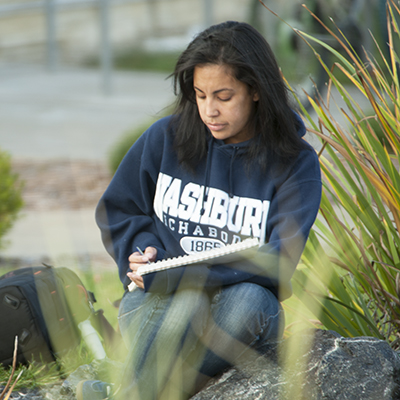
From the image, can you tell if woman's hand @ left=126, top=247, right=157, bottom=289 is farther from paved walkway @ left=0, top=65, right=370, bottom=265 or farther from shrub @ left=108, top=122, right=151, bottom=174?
shrub @ left=108, top=122, right=151, bottom=174

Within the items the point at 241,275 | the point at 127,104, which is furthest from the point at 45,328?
the point at 127,104

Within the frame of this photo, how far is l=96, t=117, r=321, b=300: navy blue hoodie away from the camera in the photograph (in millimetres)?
2000

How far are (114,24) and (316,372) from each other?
12.7 metres

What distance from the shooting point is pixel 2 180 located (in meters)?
4.20

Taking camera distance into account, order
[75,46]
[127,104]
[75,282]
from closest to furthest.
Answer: [75,282], [127,104], [75,46]

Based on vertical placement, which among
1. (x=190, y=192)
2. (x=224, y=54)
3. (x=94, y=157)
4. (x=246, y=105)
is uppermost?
(x=224, y=54)

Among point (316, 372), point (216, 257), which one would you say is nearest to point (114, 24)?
point (216, 257)

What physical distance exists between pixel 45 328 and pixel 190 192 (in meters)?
0.71

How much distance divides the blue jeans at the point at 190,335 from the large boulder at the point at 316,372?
6cm

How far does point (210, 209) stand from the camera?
2152 mm

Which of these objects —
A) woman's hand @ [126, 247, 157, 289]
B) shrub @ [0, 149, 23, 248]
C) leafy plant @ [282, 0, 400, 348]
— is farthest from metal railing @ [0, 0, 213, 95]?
woman's hand @ [126, 247, 157, 289]

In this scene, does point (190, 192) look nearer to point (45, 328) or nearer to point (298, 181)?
point (298, 181)

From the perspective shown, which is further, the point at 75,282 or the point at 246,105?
the point at 75,282

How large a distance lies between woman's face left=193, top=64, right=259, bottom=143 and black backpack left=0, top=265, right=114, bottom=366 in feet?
2.66
